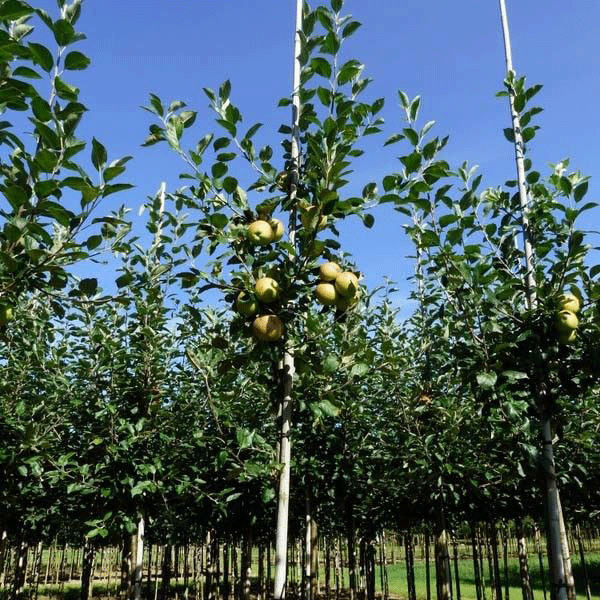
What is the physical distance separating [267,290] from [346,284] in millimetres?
341

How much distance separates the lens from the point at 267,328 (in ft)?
7.79

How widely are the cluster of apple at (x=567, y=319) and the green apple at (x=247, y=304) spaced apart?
1.73 meters

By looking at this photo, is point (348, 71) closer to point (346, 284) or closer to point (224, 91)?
point (224, 91)

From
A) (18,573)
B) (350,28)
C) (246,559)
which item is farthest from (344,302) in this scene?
(18,573)

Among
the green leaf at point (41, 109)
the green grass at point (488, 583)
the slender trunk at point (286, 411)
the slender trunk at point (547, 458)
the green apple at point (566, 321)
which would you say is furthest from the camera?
the green grass at point (488, 583)

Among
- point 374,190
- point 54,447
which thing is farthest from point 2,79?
point 54,447

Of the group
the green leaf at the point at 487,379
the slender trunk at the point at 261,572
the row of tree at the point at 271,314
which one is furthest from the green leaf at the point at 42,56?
the slender trunk at the point at 261,572

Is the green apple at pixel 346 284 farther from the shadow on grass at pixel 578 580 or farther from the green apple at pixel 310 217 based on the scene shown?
the shadow on grass at pixel 578 580

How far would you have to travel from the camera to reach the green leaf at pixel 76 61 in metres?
2.23

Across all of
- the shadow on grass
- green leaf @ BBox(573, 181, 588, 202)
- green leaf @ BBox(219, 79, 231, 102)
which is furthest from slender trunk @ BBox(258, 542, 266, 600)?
green leaf @ BBox(219, 79, 231, 102)

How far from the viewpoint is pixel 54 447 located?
6.75 m

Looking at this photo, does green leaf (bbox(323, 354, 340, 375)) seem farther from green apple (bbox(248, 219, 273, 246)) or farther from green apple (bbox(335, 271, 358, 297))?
green apple (bbox(248, 219, 273, 246))

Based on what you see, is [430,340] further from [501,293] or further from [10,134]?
[10,134]

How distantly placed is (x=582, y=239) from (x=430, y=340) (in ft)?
11.2
